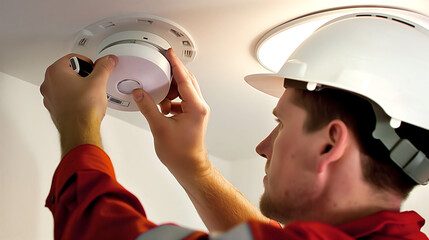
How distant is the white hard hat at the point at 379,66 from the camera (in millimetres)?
798

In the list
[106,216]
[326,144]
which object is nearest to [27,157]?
[106,216]


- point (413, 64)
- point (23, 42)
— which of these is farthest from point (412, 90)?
point (23, 42)

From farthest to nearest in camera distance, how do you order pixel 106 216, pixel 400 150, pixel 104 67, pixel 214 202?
pixel 214 202
pixel 104 67
pixel 400 150
pixel 106 216

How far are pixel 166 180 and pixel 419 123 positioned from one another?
1.03m

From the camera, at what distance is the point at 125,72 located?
3.14 feet

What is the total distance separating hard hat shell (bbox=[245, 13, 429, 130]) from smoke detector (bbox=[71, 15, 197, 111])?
27 centimetres

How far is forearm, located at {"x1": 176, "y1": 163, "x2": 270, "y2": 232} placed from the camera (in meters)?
1.13

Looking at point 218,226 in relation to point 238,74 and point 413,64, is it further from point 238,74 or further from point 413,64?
point 413,64

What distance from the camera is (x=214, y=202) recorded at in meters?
1.13

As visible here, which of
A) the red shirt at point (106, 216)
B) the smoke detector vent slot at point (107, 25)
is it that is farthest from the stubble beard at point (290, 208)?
the smoke detector vent slot at point (107, 25)

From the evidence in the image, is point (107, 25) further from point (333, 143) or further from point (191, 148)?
point (333, 143)

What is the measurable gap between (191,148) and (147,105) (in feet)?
0.51

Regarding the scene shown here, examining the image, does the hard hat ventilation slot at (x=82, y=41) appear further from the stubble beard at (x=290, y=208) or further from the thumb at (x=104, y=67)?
the stubble beard at (x=290, y=208)

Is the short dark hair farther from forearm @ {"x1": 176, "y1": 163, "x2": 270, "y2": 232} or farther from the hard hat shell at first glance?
forearm @ {"x1": 176, "y1": 163, "x2": 270, "y2": 232}
